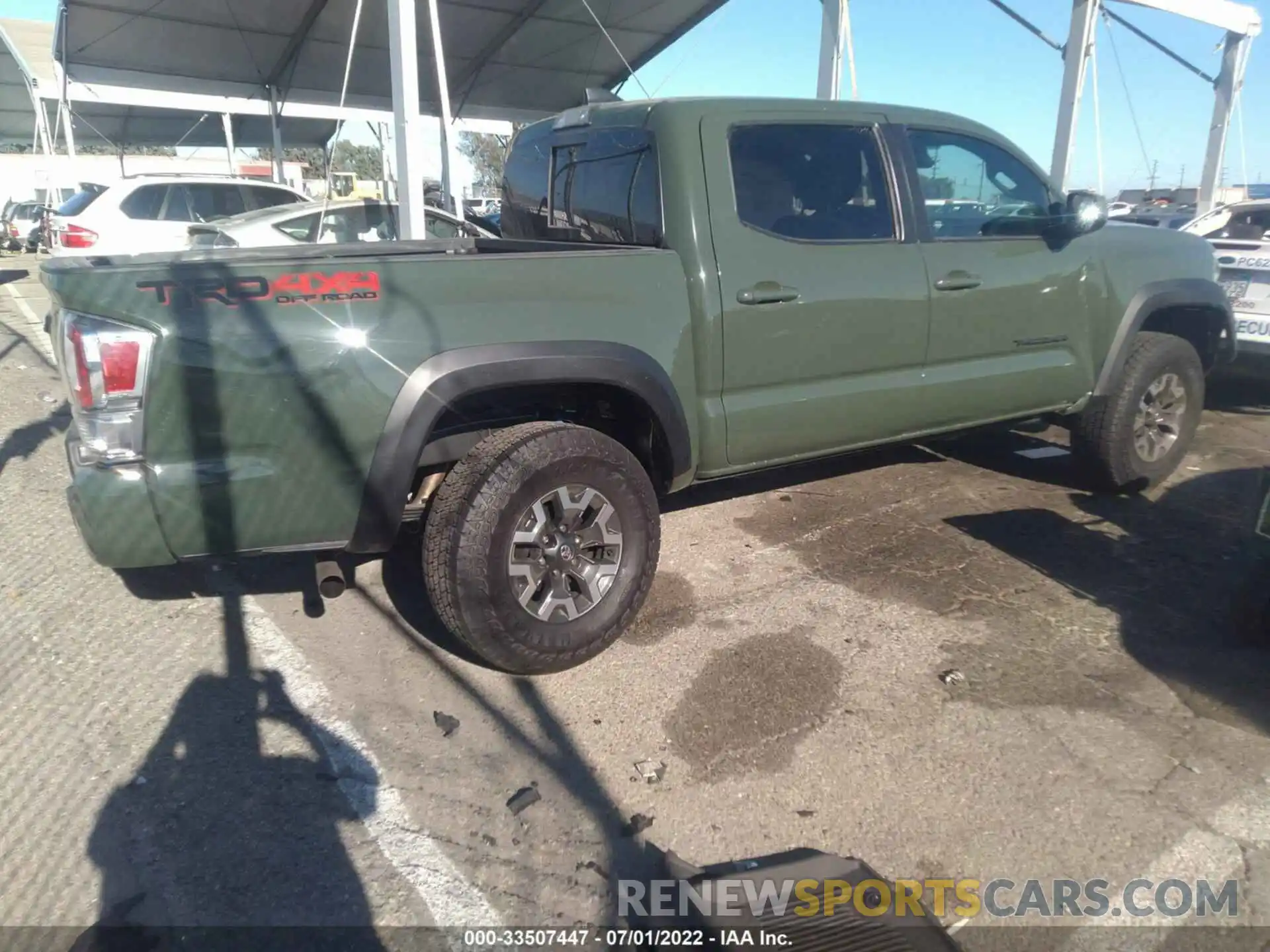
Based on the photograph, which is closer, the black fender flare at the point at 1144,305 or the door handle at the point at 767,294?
the door handle at the point at 767,294

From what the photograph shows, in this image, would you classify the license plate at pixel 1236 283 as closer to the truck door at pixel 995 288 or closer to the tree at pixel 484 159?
the truck door at pixel 995 288

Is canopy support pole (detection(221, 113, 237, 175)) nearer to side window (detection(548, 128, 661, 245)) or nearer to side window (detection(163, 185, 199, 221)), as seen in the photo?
side window (detection(163, 185, 199, 221))

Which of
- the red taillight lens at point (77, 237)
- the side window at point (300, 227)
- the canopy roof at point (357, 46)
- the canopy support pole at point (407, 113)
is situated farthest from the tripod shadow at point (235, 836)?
the canopy roof at point (357, 46)

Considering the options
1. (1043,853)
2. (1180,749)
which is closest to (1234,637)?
(1180,749)

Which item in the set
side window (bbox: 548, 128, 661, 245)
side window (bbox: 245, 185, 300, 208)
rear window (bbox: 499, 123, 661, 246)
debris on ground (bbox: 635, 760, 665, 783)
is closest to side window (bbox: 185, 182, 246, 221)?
side window (bbox: 245, 185, 300, 208)

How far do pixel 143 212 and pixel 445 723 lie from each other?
11.5 m

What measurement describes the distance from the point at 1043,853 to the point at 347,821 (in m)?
1.91

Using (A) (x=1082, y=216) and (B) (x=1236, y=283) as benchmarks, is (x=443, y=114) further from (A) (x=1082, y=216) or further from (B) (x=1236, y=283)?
(B) (x=1236, y=283)

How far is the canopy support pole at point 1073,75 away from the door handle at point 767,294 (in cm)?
876

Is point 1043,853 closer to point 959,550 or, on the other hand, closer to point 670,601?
point 670,601

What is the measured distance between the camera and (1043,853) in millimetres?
2375

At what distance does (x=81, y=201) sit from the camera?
12.0 meters

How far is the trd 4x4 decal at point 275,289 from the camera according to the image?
2.57m

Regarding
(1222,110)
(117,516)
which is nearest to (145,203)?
(117,516)
